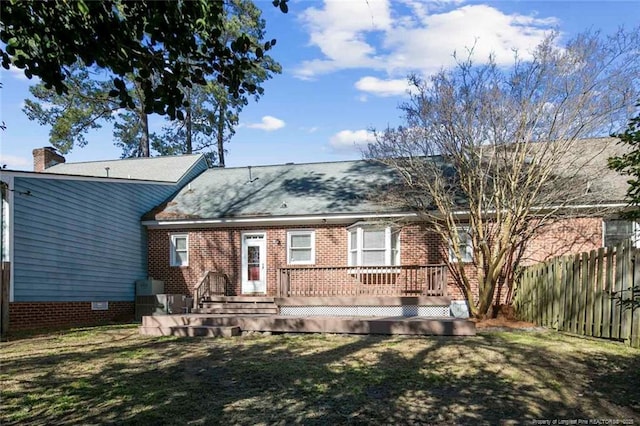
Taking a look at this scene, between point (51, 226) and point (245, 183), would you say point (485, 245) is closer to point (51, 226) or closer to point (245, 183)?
point (245, 183)

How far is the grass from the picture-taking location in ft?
18.2

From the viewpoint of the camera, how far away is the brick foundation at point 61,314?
1285cm

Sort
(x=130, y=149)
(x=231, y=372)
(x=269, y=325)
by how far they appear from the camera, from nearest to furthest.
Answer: (x=231, y=372) → (x=269, y=325) → (x=130, y=149)

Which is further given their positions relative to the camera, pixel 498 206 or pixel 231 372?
pixel 498 206

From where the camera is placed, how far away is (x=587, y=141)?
13156 millimetres

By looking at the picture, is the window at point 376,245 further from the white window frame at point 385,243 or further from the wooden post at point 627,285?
the wooden post at point 627,285

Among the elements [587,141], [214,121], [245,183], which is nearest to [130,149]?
[214,121]

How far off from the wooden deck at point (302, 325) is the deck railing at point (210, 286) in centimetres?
291

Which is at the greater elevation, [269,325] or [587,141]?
[587,141]

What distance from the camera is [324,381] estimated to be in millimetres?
6965

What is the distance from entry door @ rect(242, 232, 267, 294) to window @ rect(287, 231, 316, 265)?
3.01 feet

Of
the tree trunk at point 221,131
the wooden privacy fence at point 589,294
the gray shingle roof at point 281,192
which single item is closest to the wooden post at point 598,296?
the wooden privacy fence at point 589,294

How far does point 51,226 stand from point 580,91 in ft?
45.8

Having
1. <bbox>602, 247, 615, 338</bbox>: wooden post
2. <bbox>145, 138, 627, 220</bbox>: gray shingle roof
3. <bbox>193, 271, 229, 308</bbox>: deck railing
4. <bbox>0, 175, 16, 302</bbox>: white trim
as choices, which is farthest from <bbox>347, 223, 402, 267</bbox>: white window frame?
<bbox>0, 175, 16, 302</bbox>: white trim
